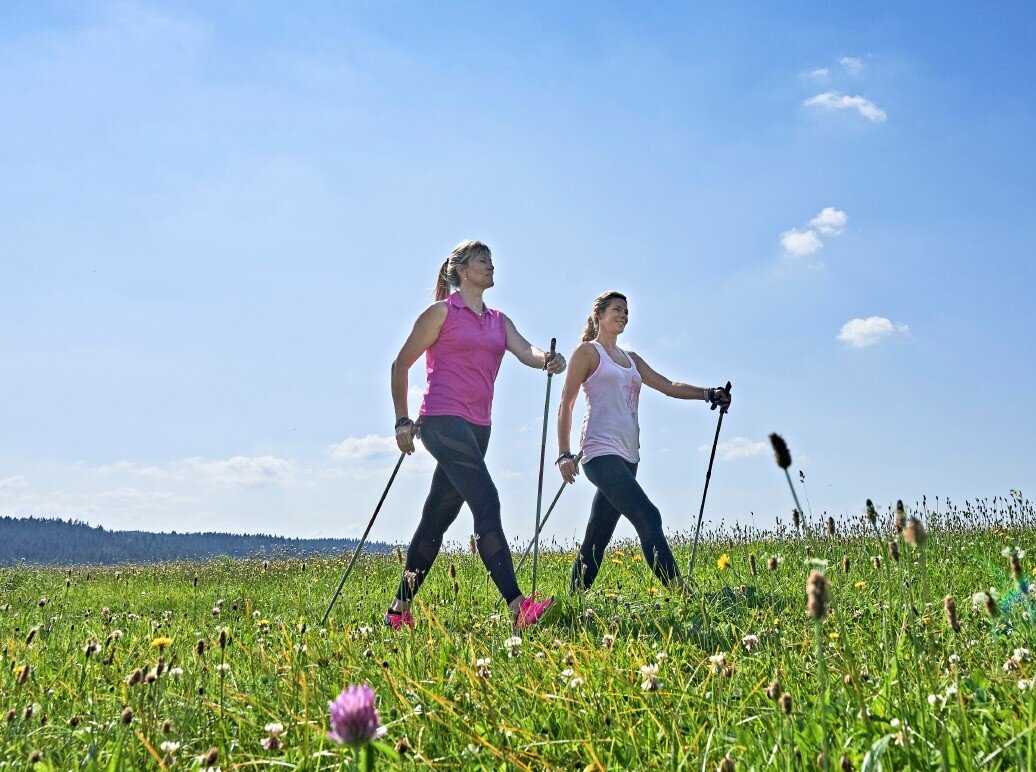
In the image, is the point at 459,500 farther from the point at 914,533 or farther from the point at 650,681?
the point at 914,533

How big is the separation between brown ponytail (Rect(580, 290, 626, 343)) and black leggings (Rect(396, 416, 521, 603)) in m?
1.70

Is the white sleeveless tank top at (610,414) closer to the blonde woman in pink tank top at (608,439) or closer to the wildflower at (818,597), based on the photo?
the blonde woman in pink tank top at (608,439)

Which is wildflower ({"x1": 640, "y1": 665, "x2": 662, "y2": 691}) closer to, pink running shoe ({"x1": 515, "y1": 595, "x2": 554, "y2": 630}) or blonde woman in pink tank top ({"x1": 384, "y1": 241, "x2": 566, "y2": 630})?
pink running shoe ({"x1": 515, "y1": 595, "x2": 554, "y2": 630})

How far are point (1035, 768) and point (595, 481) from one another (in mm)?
4988

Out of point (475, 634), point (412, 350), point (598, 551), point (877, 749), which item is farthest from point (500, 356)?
point (877, 749)

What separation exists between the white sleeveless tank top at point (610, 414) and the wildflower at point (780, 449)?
5.21 metres

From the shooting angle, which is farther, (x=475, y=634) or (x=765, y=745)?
(x=475, y=634)

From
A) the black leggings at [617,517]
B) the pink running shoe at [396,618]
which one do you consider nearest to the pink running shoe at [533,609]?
the black leggings at [617,517]

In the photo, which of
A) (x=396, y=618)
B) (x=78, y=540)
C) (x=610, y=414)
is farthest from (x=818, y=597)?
(x=78, y=540)

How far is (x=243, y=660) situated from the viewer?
5.58 meters

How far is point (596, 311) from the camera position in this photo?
25.6 feet

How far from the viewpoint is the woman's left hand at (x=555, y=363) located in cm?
698

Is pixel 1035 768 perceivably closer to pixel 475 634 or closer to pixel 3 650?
pixel 475 634

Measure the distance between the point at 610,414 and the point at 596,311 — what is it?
1.08m
